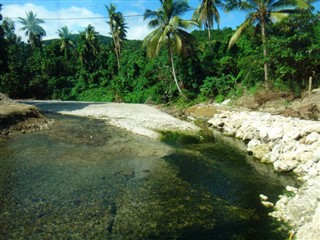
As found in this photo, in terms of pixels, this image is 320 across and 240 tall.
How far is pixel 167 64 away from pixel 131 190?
2919 centimetres

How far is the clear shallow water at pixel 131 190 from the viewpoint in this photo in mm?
6812

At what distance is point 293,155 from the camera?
11125 millimetres

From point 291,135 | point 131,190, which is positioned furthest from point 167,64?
point 131,190

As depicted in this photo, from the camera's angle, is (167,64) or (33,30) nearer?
(167,64)

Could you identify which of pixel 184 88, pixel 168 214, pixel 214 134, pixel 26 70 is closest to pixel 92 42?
pixel 26 70

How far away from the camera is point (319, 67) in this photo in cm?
2094

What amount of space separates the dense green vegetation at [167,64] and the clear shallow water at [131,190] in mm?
11066

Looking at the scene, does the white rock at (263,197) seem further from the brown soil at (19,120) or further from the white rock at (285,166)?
the brown soil at (19,120)

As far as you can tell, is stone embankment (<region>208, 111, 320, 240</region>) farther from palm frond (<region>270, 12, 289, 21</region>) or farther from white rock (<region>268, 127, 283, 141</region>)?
palm frond (<region>270, 12, 289, 21</region>)

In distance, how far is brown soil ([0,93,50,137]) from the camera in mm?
16547

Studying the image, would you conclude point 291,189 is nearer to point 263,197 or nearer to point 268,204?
point 263,197

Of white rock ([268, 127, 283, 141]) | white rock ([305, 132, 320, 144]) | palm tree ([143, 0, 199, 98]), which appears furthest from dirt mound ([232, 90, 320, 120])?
palm tree ([143, 0, 199, 98])

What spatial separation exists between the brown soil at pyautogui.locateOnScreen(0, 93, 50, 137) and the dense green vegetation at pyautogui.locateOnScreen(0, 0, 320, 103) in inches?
514

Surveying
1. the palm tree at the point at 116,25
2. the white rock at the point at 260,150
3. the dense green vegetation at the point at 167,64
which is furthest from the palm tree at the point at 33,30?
the white rock at the point at 260,150
